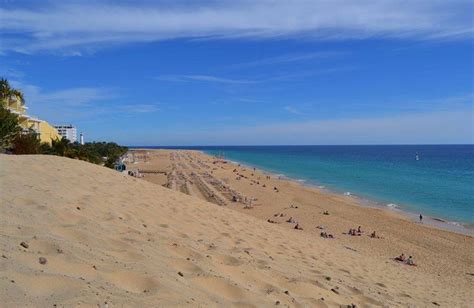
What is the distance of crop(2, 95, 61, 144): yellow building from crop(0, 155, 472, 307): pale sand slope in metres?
25.3

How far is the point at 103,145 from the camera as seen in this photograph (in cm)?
4919

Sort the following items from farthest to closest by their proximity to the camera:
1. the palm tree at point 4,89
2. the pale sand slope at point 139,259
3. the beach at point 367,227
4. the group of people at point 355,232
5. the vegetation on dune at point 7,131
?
1. the palm tree at point 4,89
2. the group of people at point 355,232
3. the vegetation on dune at point 7,131
4. the beach at point 367,227
5. the pale sand slope at point 139,259

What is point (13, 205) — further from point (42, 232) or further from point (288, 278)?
point (288, 278)

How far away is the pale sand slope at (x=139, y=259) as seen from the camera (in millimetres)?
→ 3037

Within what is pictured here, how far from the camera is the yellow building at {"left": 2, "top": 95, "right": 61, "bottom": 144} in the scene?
31334 mm

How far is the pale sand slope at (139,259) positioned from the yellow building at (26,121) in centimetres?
2526

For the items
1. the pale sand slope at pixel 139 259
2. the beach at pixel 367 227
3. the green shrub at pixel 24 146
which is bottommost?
the beach at pixel 367 227

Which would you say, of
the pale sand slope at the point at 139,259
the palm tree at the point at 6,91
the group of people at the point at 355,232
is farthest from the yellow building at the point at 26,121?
the pale sand slope at the point at 139,259

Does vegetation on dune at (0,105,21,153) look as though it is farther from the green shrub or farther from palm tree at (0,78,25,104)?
palm tree at (0,78,25,104)

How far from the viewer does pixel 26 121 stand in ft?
110

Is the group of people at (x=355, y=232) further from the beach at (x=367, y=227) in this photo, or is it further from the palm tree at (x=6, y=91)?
the palm tree at (x=6, y=91)

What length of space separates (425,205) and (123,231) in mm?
30797

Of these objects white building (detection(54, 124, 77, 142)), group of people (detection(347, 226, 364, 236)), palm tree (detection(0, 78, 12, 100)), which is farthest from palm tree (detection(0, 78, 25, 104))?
white building (detection(54, 124, 77, 142))

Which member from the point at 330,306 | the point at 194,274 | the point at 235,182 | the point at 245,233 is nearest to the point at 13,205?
the point at 194,274
